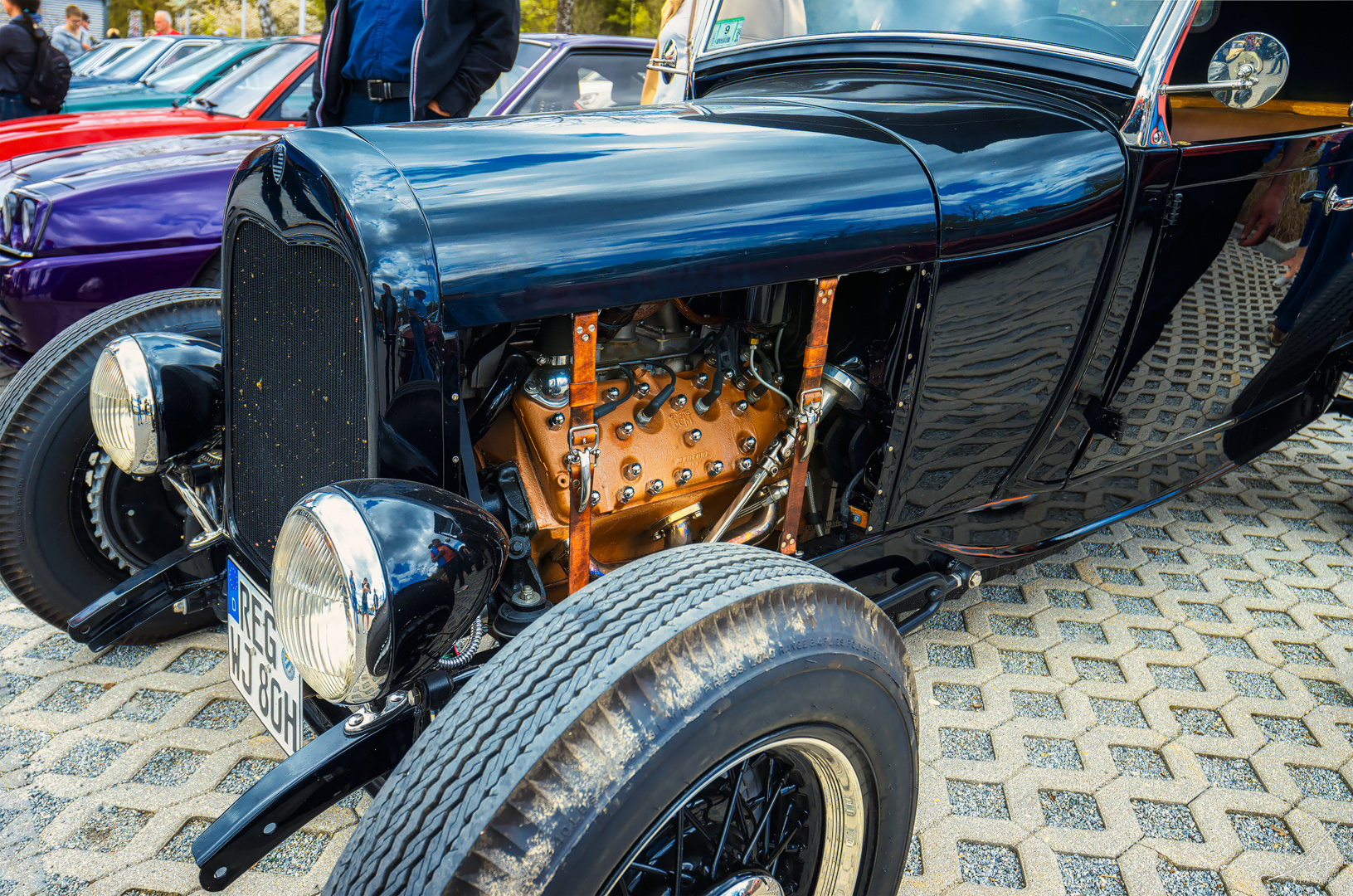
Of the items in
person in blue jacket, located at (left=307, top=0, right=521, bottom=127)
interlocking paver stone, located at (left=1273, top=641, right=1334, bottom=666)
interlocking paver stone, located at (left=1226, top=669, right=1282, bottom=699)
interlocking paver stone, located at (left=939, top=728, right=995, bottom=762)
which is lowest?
interlocking paver stone, located at (left=939, top=728, right=995, bottom=762)

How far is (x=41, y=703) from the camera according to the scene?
2.15 metres

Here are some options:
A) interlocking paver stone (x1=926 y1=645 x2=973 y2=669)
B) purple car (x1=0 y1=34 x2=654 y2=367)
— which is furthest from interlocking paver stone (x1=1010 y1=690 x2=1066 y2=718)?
purple car (x1=0 y1=34 x2=654 y2=367)

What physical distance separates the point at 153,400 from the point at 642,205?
3.76ft

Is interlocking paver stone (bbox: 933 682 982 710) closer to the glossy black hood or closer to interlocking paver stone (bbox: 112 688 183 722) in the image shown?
the glossy black hood

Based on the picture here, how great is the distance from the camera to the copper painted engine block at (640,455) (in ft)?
5.39

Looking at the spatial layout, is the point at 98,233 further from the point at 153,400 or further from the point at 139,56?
the point at 139,56

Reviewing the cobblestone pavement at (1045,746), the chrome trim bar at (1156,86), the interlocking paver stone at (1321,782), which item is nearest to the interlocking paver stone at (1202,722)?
the cobblestone pavement at (1045,746)

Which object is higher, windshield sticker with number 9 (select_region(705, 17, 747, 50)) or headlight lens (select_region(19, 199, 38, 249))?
windshield sticker with number 9 (select_region(705, 17, 747, 50))

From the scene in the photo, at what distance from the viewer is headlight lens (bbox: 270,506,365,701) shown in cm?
117

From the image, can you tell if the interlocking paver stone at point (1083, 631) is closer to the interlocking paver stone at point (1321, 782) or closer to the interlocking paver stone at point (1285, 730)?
the interlocking paver stone at point (1285, 730)

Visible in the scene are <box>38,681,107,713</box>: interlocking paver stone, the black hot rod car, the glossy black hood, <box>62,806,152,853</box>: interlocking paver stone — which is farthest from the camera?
<box>38,681,107,713</box>: interlocking paver stone

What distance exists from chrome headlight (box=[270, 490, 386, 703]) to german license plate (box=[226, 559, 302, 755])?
257mm

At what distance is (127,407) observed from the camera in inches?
71.0

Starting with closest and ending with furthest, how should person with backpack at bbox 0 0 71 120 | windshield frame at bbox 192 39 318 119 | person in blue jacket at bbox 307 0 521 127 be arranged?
person in blue jacket at bbox 307 0 521 127 → windshield frame at bbox 192 39 318 119 → person with backpack at bbox 0 0 71 120
